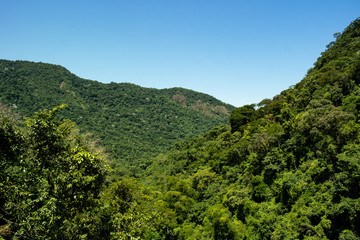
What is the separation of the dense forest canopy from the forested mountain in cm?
7173

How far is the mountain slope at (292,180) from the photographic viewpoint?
61.2ft

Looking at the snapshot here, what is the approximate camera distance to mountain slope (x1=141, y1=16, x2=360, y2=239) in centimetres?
1864

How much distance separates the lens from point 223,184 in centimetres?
3653

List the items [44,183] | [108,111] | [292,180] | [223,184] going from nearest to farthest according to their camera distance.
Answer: [44,183]
[292,180]
[223,184]
[108,111]

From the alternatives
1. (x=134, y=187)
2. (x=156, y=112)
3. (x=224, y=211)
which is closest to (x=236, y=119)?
(x=224, y=211)

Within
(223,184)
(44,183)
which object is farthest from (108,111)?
(44,183)

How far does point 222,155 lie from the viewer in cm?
4216

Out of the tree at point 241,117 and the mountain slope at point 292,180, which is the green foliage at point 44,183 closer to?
the mountain slope at point 292,180

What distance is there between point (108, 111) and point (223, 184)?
149 metres

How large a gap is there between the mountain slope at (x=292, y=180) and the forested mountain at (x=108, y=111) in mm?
69841

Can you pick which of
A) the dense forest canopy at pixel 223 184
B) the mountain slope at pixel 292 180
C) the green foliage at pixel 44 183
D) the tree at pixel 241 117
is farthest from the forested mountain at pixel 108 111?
the green foliage at pixel 44 183

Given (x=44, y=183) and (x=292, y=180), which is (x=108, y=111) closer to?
(x=292, y=180)

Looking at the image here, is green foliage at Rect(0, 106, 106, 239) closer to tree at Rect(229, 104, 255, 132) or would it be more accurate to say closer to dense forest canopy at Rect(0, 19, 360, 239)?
dense forest canopy at Rect(0, 19, 360, 239)

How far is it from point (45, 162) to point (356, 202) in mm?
21915
